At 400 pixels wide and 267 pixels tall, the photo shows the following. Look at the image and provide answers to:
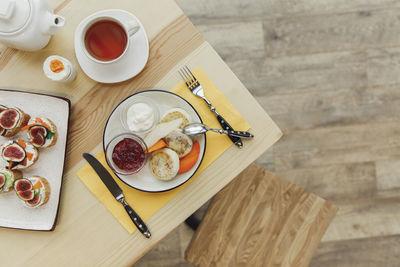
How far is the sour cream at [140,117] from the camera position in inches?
36.4

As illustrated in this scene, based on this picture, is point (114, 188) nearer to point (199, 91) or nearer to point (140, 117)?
point (140, 117)

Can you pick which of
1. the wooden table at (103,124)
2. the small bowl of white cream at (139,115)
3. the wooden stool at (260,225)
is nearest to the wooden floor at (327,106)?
the wooden stool at (260,225)

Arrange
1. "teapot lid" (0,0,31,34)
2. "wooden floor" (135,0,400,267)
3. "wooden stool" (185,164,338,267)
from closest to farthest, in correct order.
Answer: "teapot lid" (0,0,31,34)
"wooden stool" (185,164,338,267)
"wooden floor" (135,0,400,267)

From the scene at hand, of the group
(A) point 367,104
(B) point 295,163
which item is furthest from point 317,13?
(B) point 295,163

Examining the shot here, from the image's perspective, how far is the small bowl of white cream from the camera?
0.93 metres

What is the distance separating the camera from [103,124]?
995 mm

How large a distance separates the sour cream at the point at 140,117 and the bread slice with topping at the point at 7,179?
1.29ft

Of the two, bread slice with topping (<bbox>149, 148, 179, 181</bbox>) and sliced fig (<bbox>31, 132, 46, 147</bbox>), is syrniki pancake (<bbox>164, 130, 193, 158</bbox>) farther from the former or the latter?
sliced fig (<bbox>31, 132, 46, 147</bbox>)

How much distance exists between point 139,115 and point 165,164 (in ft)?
0.54

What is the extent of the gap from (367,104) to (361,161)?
0.31m

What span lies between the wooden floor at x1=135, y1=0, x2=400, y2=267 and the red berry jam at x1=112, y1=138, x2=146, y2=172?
2.88ft

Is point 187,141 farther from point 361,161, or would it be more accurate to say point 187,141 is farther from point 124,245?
point 361,161

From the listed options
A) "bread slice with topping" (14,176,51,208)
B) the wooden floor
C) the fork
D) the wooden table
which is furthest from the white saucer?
the wooden floor

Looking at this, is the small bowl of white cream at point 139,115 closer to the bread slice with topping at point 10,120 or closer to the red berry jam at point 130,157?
the red berry jam at point 130,157
